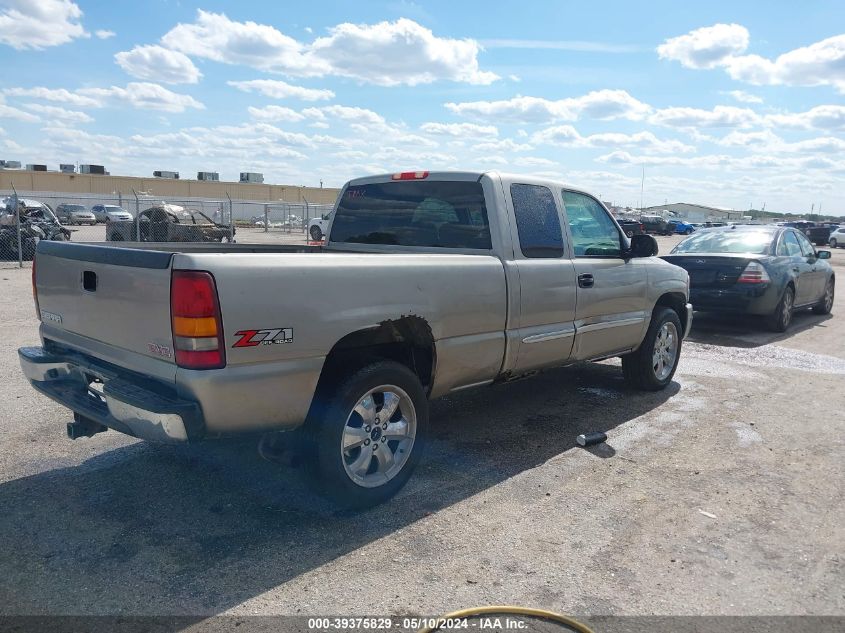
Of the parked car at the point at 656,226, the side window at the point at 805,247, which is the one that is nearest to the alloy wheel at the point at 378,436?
the side window at the point at 805,247

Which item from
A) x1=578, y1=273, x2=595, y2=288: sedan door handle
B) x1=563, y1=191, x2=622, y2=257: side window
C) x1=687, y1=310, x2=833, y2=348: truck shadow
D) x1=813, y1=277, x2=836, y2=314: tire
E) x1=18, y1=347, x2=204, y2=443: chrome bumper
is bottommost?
x1=687, y1=310, x2=833, y2=348: truck shadow

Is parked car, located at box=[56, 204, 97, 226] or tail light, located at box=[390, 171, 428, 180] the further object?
parked car, located at box=[56, 204, 97, 226]

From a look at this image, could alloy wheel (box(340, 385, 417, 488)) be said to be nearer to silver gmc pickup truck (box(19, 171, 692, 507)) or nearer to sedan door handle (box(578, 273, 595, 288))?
silver gmc pickup truck (box(19, 171, 692, 507))

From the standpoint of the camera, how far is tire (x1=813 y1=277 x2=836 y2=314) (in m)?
12.2

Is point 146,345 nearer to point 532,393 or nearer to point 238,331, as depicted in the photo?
point 238,331

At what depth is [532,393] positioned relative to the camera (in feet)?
21.5

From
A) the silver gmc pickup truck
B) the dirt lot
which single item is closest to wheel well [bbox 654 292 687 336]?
the silver gmc pickup truck

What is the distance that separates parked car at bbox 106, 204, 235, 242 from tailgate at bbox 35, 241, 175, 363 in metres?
15.0

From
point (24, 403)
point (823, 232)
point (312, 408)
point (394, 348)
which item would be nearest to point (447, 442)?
point (394, 348)

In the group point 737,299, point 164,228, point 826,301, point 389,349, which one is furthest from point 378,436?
point 164,228

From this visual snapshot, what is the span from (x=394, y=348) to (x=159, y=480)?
168 cm

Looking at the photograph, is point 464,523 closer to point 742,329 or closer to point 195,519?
point 195,519

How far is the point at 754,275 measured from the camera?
989cm

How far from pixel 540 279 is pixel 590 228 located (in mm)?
1128
